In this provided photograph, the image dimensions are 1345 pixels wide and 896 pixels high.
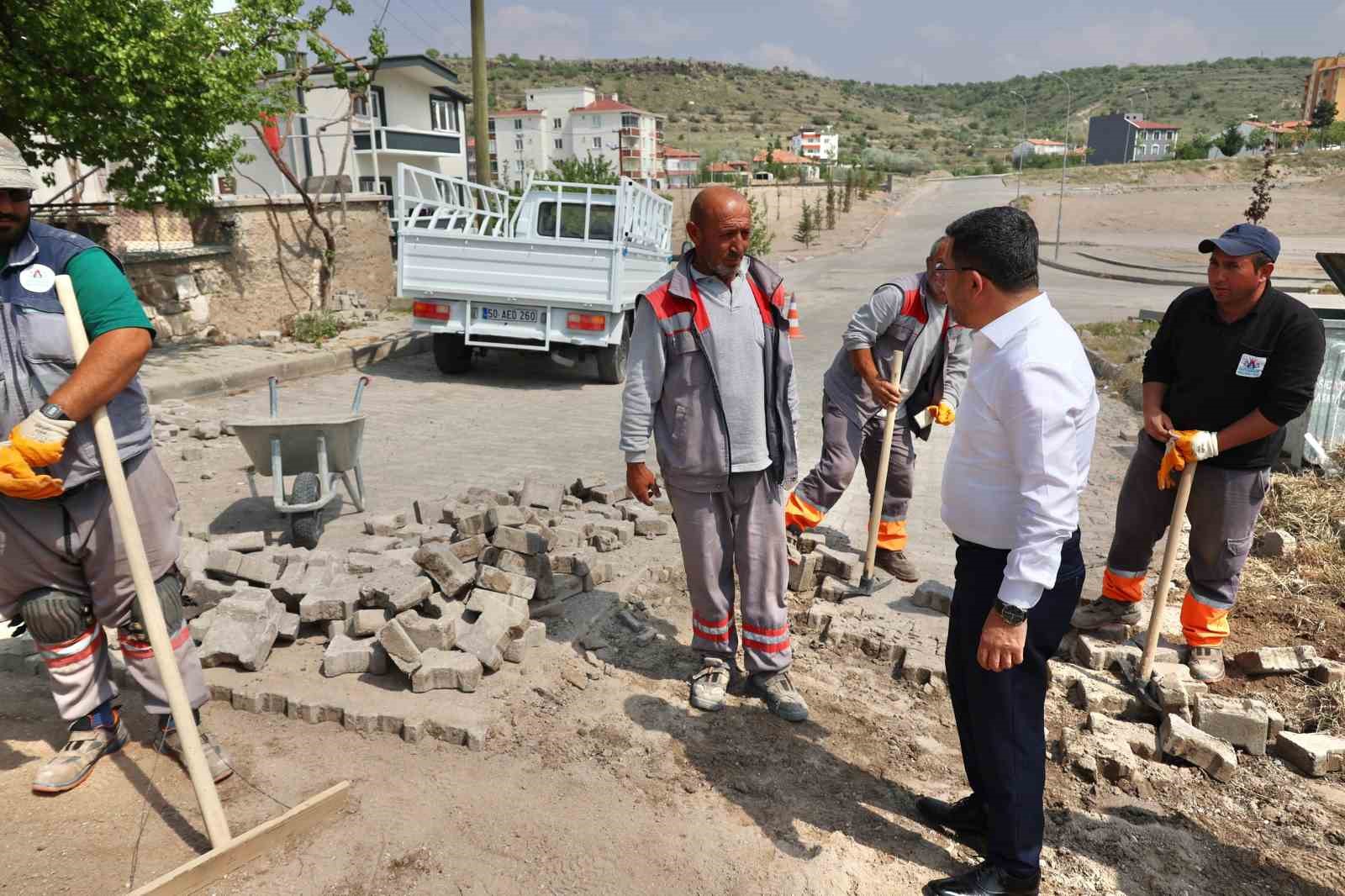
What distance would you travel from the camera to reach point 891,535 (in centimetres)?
495

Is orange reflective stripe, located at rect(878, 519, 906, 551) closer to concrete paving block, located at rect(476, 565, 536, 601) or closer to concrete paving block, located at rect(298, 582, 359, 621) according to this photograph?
concrete paving block, located at rect(476, 565, 536, 601)

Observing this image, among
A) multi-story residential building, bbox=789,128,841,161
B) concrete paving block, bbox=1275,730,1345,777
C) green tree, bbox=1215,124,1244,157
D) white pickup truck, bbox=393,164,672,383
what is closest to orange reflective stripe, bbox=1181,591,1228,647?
concrete paving block, bbox=1275,730,1345,777

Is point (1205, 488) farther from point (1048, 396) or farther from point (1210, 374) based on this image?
point (1048, 396)

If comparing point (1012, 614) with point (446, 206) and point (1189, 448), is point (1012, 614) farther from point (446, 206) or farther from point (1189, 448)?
point (446, 206)

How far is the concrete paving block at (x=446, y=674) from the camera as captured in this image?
342 centimetres

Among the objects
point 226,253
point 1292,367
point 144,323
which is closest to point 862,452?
point 1292,367

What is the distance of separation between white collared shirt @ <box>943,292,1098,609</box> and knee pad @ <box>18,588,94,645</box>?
2.80 metres

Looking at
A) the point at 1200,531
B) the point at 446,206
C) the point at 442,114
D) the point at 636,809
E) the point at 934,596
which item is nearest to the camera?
the point at 636,809

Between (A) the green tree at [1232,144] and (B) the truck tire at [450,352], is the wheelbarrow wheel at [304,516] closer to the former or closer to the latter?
Answer: (B) the truck tire at [450,352]

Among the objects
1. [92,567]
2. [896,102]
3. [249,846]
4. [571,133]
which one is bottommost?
[249,846]

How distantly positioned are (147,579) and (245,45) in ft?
30.5

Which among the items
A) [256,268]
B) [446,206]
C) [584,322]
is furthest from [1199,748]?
[256,268]

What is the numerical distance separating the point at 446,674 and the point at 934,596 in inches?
96.2

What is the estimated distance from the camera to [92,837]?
8.70 feet
